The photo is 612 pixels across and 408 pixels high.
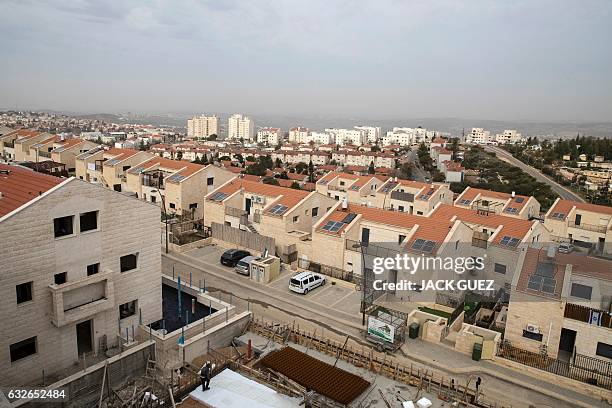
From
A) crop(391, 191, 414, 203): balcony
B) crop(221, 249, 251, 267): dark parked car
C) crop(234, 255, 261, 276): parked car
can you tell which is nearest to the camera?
crop(234, 255, 261, 276): parked car

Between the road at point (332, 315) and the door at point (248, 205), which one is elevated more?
the door at point (248, 205)

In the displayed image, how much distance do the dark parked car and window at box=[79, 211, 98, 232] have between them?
568 inches

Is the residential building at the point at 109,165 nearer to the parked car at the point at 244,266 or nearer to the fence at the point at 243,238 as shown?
the fence at the point at 243,238

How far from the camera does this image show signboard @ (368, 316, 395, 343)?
22109 mm

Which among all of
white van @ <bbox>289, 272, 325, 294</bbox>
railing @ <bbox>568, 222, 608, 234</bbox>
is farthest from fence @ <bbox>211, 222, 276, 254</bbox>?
railing @ <bbox>568, 222, 608, 234</bbox>

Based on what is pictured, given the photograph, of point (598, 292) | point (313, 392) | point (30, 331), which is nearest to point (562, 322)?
point (598, 292)

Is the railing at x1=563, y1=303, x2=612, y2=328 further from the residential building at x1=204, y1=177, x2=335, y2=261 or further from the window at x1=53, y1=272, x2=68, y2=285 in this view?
the window at x1=53, y1=272, x2=68, y2=285

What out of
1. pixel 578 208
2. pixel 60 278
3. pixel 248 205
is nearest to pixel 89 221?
pixel 60 278

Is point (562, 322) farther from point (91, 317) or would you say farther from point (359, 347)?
point (91, 317)

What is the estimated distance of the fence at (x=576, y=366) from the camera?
64.1 ft

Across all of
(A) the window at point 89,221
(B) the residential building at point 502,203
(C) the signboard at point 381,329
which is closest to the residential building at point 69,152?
(A) the window at point 89,221

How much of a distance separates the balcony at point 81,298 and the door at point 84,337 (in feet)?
3.79

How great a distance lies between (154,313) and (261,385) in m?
7.99

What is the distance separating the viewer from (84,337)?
64.4 ft
